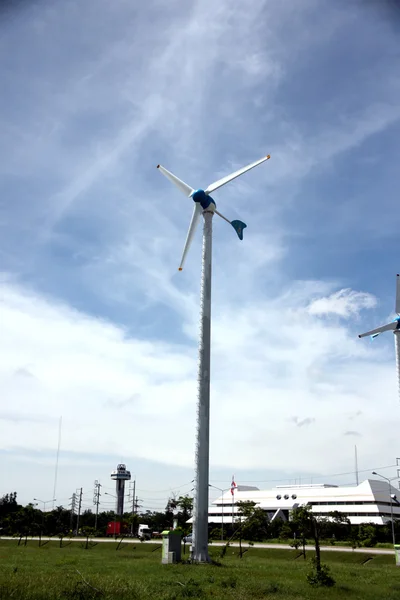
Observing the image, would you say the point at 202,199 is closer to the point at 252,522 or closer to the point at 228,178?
the point at 228,178

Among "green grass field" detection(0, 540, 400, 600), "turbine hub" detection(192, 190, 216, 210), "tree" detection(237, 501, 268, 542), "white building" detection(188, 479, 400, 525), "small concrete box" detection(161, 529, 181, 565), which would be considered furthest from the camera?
"white building" detection(188, 479, 400, 525)

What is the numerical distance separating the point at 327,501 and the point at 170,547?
11620 cm

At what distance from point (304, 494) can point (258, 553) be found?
300ft

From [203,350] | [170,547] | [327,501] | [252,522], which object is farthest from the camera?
[327,501]

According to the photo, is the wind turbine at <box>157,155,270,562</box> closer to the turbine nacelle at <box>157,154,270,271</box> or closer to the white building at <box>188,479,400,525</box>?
the turbine nacelle at <box>157,154,270,271</box>

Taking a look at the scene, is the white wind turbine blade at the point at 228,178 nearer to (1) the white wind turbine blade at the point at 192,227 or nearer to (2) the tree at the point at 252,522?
(1) the white wind turbine blade at the point at 192,227

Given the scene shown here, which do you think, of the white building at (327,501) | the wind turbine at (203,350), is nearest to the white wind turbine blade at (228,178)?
the wind turbine at (203,350)

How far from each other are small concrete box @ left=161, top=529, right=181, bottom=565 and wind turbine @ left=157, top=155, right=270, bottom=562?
1.67 metres

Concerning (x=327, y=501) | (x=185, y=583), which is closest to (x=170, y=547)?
(x=185, y=583)

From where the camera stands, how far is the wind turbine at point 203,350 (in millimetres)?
50875

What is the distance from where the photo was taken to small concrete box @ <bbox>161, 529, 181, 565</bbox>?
48.9 metres

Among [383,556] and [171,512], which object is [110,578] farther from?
[171,512]

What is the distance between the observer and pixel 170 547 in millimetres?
49438

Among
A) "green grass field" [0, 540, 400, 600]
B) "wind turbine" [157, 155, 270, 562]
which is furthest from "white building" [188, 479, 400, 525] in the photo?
"green grass field" [0, 540, 400, 600]
